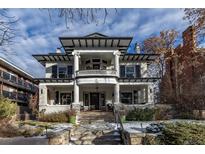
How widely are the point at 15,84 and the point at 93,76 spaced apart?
9.25 metres

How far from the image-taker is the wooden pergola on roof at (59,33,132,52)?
20.0 meters

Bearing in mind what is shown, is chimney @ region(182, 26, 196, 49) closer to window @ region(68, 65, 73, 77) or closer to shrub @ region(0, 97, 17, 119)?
shrub @ region(0, 97, 17, 119)

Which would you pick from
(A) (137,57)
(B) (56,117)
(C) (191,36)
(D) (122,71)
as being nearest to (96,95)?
(D) (122,71)

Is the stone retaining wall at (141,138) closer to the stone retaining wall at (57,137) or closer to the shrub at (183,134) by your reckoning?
the shrub at (183,134)

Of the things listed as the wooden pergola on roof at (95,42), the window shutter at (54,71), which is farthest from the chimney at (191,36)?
the window shutter at (54,71)

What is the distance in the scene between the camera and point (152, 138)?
8734mm

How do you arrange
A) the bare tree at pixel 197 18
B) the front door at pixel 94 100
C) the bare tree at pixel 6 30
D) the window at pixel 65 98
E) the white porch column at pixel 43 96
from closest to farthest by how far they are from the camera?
the bare tree at pixel 6 30
the bare tree at pixel 197 18
the white porch column at pixel 43 96
the window at pixel 65 98
the front door at pixel 94 100

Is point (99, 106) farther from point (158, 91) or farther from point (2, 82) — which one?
point (2, 82)

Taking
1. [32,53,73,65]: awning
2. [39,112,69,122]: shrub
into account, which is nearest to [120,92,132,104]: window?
[32,53,73,65]: awning

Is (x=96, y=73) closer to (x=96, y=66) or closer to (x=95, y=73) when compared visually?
(x=95, y=73)

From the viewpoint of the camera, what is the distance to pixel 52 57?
2262 centimetres

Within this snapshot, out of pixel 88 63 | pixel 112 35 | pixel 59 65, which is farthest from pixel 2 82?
pixel 112 35

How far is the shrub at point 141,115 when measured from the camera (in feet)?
58.6
